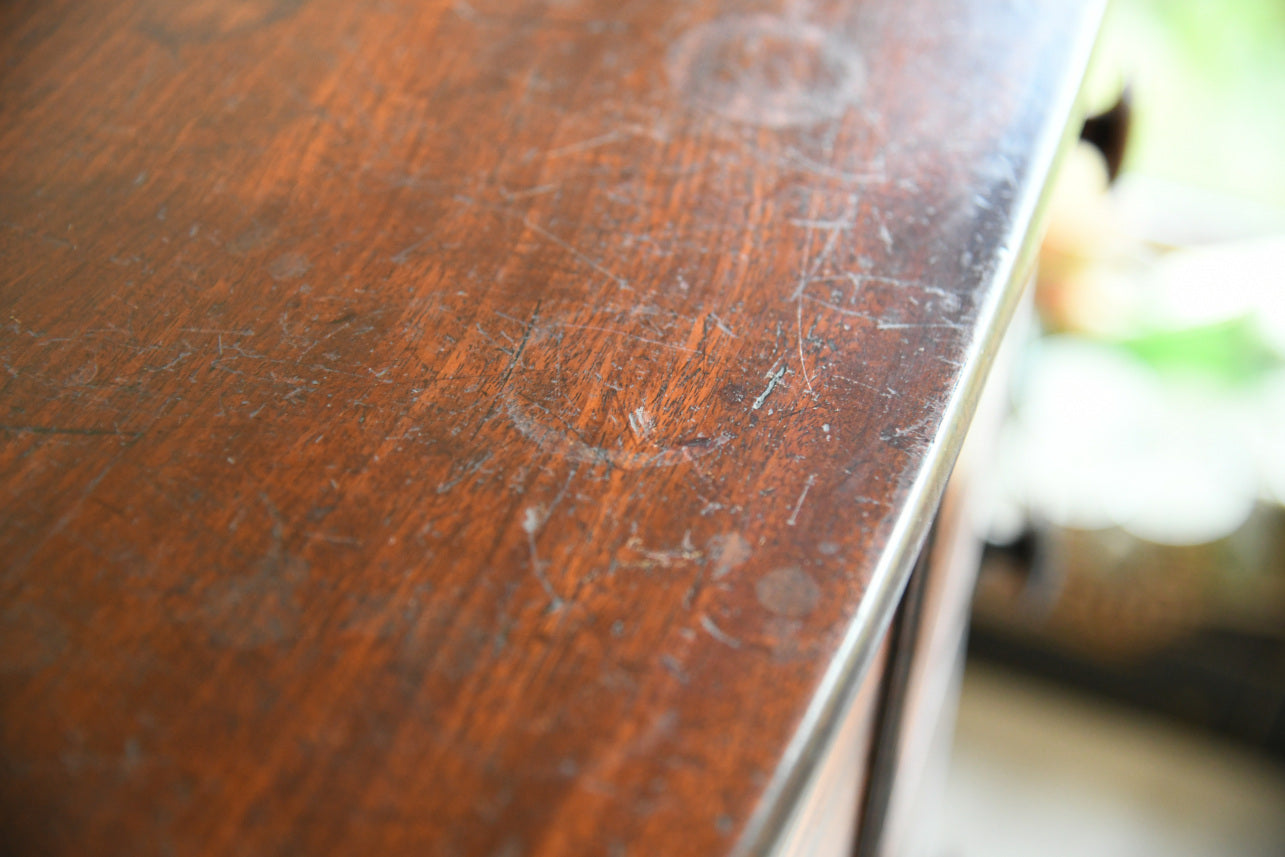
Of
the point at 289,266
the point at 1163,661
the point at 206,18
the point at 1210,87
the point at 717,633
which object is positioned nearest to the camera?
the point at 717,633

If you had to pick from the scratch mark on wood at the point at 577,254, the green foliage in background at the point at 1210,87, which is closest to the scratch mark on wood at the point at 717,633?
the scratch mark on wood at the point at 577,254

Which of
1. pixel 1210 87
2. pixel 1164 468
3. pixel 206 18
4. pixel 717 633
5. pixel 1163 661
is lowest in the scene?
Answer: pixel 1163 661

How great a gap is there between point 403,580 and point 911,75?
33 centimetres

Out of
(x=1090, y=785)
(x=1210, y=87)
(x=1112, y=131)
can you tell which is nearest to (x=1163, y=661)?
(x=1090, y=785)

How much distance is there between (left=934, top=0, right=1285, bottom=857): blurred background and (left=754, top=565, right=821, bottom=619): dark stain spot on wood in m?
0.91

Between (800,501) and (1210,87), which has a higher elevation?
(800,501)

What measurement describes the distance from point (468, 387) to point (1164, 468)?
1.17 metres

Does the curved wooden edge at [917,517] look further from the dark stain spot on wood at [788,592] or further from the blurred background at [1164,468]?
the blurred background at [1164,468]

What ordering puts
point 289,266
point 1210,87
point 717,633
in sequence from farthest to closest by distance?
point 1210,87 < point 289,266 < point 717,633

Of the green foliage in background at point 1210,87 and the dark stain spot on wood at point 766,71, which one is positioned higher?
the dark stain spot on wood at point 766,71

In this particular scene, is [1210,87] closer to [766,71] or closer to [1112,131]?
[1112,131]

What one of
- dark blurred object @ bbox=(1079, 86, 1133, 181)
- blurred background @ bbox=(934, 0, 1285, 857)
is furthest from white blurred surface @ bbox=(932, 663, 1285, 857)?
dark blurred object @ bbox=(1079, 86, 1133, 181)

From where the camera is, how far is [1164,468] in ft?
4.06

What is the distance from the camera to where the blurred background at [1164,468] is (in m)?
1.20
